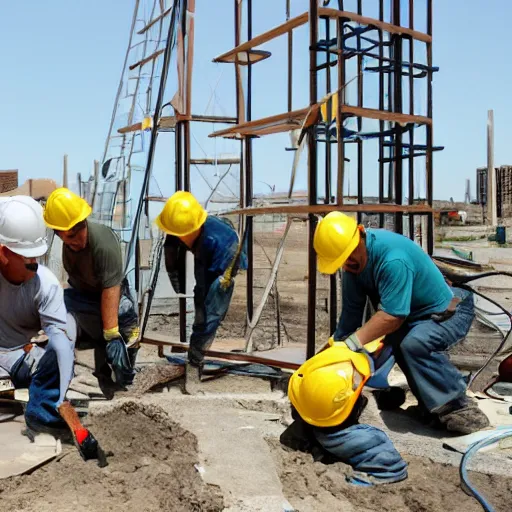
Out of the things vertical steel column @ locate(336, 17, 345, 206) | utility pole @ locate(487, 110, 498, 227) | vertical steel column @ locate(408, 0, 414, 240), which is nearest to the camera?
vertical steel column @ locate(336, 17, 345, 206)

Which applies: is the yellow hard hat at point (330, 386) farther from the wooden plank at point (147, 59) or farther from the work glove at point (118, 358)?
the wooden plank at point (147, 59)

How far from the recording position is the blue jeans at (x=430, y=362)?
4.51 m

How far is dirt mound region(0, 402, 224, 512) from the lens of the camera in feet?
10.1

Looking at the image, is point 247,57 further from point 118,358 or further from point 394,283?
point 394,283

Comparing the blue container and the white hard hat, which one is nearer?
the white hard hat

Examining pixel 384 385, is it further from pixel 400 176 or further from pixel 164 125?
pixel 164 125

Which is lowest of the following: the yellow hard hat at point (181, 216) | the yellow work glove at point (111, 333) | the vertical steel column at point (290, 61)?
the yellow work glove at point (111, 333)

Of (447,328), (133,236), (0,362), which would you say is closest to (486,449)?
(447,328)

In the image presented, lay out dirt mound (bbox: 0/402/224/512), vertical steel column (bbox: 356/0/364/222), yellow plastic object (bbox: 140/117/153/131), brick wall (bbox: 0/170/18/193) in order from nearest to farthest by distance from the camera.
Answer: dirt mound (bbox: 0/402/224/512)
vertical steel column (bbox: 356/0/364/222)
yellow plastic object (bbox: 140/117/153/131)
brick wall (bbox: 0/170/18/193)

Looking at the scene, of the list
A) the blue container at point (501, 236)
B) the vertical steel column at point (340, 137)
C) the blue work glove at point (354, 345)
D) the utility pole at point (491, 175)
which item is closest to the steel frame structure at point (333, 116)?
the vertical steel column at point (340, 137)

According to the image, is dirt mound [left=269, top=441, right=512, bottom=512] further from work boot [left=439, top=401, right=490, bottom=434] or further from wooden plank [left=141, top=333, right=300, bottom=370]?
wooden plank [left=141, top=333, right=300, bottom=370]

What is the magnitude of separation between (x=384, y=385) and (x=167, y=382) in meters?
1.90

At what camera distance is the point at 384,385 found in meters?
5.18

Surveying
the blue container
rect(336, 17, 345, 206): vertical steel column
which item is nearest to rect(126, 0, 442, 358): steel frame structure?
rect(336, 17, 345, 206): vertical steel column
